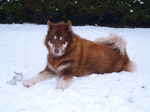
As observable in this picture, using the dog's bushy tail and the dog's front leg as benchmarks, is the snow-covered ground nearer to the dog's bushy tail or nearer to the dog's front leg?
the dog's front leg

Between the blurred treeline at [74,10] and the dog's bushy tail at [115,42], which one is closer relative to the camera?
the dog's bushy tail at [115,42]

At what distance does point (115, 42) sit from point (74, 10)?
5.01 meters

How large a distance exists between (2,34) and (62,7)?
3.42 meters

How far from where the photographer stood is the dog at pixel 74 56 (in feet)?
11.4

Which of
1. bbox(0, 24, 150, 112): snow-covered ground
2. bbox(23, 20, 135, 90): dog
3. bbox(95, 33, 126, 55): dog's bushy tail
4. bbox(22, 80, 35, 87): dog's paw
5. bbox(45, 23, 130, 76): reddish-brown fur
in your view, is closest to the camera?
bbox(0, 24, 150, 112): snow-covered ground

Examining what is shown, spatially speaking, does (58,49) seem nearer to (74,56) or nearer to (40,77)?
(74,56)

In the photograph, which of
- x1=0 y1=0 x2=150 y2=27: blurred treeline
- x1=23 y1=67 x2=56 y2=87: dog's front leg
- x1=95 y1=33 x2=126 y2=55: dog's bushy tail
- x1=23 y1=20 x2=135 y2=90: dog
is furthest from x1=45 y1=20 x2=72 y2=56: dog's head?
x1=0 y1=0 x2=150 y2=27: blurred treeline

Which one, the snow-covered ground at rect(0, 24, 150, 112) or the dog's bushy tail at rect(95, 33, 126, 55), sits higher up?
the dog's bushy tail at rect(95, 33, 126, 55)

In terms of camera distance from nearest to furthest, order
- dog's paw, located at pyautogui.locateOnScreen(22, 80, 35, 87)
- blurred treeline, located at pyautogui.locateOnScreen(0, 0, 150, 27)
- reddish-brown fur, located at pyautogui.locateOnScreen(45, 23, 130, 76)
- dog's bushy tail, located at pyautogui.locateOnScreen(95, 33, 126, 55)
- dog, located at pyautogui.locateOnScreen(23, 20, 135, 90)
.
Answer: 1. dog's paw, located at pyautogui.locateOnScreen(22, 80, 35, 87)
2. dog, located at pyautogui.locateOnScreen(23, 20, 135, 90)
3. reddish-brown fur, located at pyautogui.locateOnScreen(45, 23, 130, 76)
4. dog's bushy tail, located at pyautogui.locateOnScreen(95, 33, 126, 55)
5. blurred treeline, located at pyautogui.locateOnScreen(0, 0, 150, 27)

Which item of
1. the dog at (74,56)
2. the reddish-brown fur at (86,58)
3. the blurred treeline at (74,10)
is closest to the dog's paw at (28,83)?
the dog at (74,56)

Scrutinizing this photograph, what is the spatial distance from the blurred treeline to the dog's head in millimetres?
5229

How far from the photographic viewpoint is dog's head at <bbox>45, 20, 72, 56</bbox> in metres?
3.41

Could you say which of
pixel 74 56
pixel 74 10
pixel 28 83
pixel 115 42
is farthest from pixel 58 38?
pixel 74 10

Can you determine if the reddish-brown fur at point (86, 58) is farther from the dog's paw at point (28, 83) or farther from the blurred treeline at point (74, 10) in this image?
the blurred treeline at point (74, 10)
